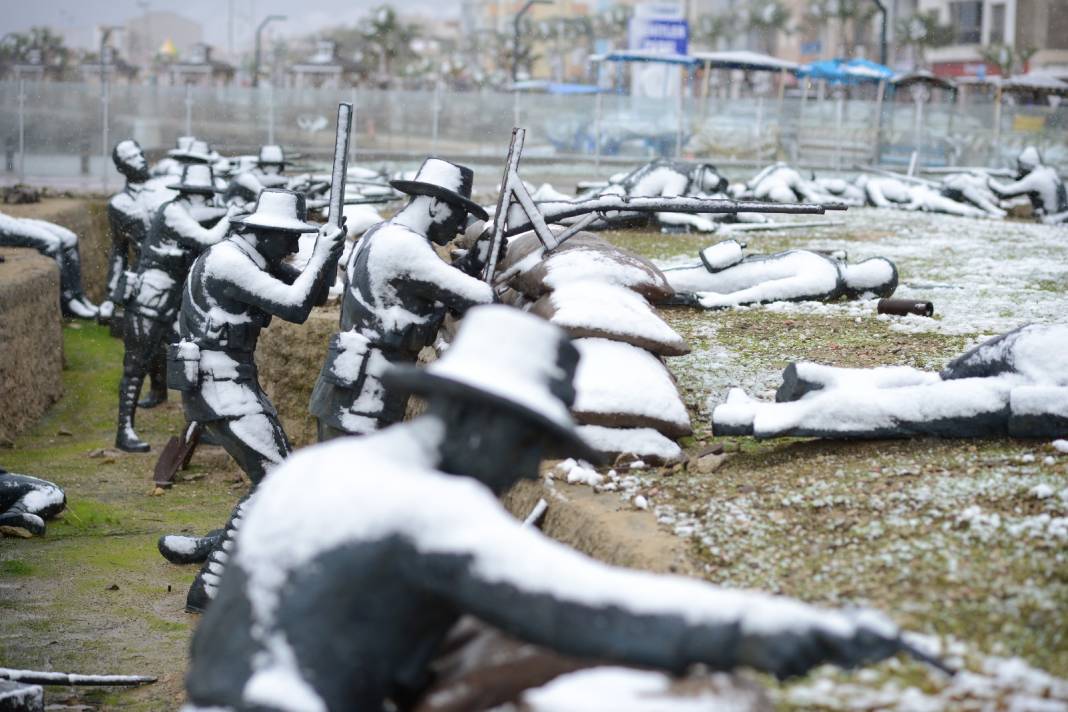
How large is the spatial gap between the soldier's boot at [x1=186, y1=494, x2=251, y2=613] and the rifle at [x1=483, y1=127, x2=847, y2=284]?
1.68m

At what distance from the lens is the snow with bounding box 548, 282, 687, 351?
6.16m

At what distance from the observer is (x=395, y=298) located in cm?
595

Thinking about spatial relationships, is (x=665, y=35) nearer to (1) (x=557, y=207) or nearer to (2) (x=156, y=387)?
(2) (x=156, y=387)

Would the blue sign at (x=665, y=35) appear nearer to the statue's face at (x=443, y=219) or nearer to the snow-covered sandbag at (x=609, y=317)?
the snow-covered sandbag at (x=609, y=317)

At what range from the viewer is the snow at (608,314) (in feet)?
20.2

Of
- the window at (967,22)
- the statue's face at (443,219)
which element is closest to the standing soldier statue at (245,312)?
the statue's face at (443,219)

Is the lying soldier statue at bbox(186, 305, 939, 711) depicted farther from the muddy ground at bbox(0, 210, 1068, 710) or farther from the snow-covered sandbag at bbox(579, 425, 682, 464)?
the snow-covered sandbag at bbox(579, 425, 682, 464)

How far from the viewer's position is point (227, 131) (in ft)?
73.3

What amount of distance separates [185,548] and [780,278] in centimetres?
422

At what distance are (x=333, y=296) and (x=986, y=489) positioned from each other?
578 cm

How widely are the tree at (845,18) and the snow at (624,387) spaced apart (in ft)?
174

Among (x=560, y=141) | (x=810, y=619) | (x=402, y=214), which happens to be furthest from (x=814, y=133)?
(x=810, y=619)

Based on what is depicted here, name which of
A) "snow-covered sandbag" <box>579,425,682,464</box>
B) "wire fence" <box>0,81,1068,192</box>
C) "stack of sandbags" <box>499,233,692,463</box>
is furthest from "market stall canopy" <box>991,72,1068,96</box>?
"snow-covered sandbag" <box>579,425,682,464</box>

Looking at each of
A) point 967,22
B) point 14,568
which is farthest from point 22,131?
point 967,22
